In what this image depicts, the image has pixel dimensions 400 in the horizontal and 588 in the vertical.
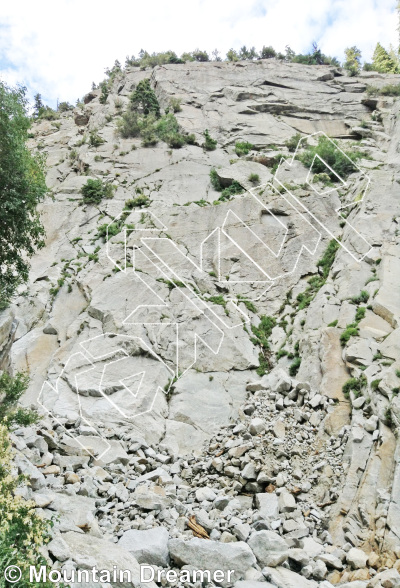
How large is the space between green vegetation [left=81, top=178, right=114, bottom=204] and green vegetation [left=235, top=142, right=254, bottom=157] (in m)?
8.89

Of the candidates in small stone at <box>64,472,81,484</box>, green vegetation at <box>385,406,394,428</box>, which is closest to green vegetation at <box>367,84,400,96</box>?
green vegetation at <box>385,406,394,428</box>

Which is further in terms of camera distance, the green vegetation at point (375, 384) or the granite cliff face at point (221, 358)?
the green vegetation at point (375, 384)

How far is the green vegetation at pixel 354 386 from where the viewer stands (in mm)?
11156

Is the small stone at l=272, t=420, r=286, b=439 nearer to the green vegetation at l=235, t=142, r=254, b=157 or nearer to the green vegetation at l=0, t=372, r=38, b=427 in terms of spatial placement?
the green vegetation at l=0, t=372, r=38, b=427

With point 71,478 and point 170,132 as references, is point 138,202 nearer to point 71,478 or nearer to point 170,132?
point 170,132

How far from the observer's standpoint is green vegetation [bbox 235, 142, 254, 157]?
27069 millimetres

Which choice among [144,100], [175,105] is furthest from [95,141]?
[175,105]

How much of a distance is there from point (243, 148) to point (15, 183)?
1940 cm

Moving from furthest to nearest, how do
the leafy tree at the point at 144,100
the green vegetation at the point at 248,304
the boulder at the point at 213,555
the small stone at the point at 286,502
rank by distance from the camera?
the leafy tree at the point at 144,100 < the green vegetation at the point at 248,304 < the small stone at the point at 286,502 < the boulder at the point at 213,555

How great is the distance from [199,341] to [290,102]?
86.1ft

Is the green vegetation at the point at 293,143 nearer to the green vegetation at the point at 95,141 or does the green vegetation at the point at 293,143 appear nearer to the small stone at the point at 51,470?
the green vegetation at the point at 95,141

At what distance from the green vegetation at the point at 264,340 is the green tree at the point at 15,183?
8679 mm

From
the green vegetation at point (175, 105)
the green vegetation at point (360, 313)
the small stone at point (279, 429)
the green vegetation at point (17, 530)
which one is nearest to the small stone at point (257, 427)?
the small stone at point (279, 429)

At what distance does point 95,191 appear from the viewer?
2305 centimetres
